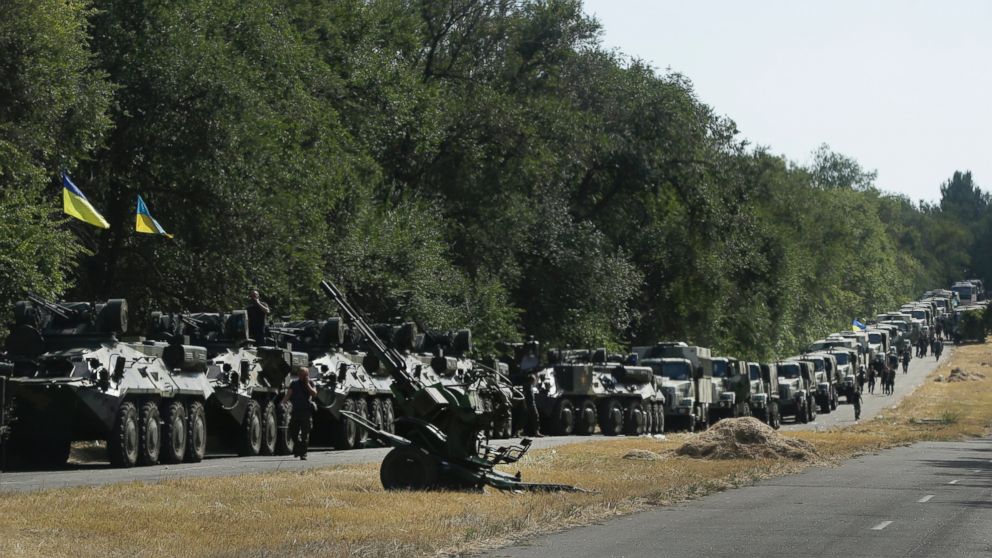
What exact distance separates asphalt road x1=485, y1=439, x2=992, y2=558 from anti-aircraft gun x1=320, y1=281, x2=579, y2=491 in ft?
6.69

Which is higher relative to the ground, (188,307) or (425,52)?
(425,52)

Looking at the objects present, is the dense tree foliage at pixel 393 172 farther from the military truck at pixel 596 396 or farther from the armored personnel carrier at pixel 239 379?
the military truck at pixel 596 396

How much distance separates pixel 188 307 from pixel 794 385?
25414 millimetres

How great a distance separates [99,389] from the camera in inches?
1012

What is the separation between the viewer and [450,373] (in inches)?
1469

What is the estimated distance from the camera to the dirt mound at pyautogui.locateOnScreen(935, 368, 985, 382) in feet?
282

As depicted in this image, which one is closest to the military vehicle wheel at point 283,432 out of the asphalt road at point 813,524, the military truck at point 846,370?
the asphalt road at point 813,524

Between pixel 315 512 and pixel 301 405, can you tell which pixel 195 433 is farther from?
pixel 315 512

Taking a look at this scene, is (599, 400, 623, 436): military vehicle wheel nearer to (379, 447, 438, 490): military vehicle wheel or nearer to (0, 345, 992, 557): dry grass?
Answer: (0, 345, 992, 557): dry grass

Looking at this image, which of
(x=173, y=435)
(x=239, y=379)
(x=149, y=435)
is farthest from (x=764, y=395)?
(x=149, y=435)

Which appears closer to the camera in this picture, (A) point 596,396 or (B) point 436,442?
(B) point 436,442

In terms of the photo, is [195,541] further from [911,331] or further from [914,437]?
[911,331]

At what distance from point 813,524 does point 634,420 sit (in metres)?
27.3

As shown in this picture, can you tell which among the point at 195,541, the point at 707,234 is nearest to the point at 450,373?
the point at 195,541
